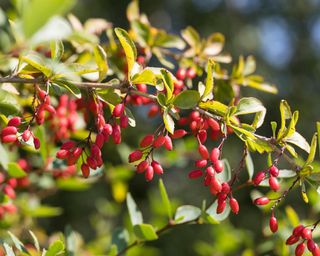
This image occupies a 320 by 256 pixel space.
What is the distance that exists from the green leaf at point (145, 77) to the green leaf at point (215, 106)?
10 cm

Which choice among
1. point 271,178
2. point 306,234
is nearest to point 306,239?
point 306,234

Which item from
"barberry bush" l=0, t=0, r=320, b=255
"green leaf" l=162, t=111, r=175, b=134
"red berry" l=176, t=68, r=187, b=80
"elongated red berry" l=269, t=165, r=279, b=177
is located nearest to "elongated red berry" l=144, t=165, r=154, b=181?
"barberry bush" l=0, t=0, r=320, b=255

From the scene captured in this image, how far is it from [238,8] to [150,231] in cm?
731

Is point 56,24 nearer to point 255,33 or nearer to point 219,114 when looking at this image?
point 219,114

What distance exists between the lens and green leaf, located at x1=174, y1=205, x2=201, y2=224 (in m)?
1.33

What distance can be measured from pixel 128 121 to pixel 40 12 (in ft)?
1.54

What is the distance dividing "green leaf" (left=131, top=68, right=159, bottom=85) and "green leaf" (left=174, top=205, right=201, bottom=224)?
408 mm

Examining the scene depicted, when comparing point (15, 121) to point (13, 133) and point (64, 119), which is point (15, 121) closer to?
point (13, 133)

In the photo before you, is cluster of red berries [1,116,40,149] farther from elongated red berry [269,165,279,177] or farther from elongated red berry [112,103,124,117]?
elongated red berry [269,165,279,177]

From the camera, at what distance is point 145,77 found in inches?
40.3

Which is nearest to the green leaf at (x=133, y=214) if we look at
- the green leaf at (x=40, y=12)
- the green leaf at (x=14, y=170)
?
the green leaf at (x=14, y=170)

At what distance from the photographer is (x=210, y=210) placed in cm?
131

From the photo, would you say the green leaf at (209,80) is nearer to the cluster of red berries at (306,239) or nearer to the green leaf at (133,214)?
the cluster of red berries at (306,239)

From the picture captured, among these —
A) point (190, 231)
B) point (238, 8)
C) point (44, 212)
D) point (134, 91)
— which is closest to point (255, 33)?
point (238, 8)
